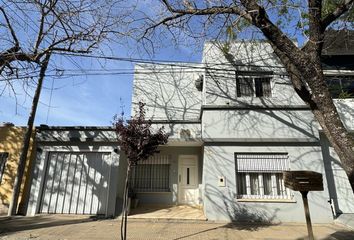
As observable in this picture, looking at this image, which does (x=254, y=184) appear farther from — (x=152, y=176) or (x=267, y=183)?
(x=152, y=176)

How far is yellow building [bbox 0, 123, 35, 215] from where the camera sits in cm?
974

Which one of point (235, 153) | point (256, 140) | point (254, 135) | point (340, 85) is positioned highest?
point (340, 85)

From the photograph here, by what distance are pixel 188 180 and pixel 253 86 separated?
5744 millimetres

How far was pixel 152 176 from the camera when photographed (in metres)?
12.6

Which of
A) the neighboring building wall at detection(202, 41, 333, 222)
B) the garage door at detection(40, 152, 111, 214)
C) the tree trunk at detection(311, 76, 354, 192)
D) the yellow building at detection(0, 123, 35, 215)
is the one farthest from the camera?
the yellow building at detection(0, 123, 35, 215)

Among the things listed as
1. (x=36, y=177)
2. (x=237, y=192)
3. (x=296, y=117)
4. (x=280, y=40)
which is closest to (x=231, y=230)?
(x=237, y=192)

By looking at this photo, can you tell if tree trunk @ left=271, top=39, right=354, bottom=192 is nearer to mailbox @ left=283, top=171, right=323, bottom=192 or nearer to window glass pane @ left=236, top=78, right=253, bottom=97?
mailbox @ left=283, top=171, right=323, bottom=192

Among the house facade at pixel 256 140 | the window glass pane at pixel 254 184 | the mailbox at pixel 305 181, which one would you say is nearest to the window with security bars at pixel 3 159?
the house facade at pixel 256 140

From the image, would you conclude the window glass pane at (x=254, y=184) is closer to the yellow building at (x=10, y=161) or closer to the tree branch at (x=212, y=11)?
the tree branch at (x=212, y=11)

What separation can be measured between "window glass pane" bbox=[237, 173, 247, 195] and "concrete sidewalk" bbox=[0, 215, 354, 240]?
4.36 ft

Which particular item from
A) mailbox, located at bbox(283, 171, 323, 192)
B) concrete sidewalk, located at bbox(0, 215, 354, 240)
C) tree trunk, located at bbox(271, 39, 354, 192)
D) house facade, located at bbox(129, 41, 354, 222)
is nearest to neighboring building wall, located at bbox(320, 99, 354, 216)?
house facade, located at bbox(129, 41, 354, 222)

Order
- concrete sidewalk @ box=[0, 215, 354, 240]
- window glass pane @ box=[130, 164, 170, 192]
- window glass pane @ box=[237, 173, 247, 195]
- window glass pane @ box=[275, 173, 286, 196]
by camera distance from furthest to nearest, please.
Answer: window glass pane @ box=[130, 164, 170, 192] < window glass pane @ box=[237, 173, 247, 195] < window glass pane @ box=[275, 173, 286, 196] < concrete sidewalk @ box=[0, 215, 354, 240]

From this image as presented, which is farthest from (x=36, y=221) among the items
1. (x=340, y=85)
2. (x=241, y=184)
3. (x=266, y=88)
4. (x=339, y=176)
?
(x=340, y=85)

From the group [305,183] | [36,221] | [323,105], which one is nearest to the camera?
[323,105]
